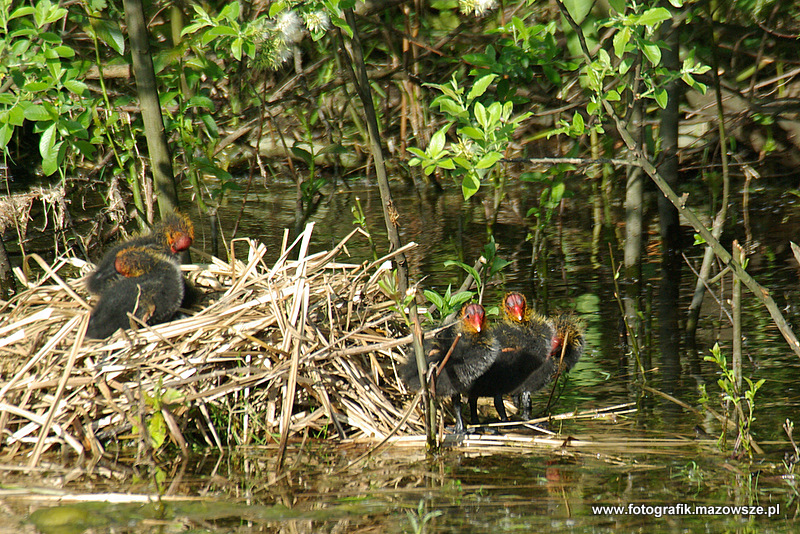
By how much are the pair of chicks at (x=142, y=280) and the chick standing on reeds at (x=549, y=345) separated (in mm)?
1606

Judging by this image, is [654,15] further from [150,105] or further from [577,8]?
[150,105]

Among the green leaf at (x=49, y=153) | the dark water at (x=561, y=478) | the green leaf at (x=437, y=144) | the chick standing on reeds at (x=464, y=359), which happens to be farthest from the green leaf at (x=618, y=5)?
the green leaf at (x=49, y=153)

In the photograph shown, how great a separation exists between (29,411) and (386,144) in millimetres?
6035

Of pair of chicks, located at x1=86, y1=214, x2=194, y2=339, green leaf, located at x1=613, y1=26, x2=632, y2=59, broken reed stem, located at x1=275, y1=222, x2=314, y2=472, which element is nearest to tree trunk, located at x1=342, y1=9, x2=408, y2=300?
broken reed stem, located at x1=275, y1=222, x2=314, y2=472

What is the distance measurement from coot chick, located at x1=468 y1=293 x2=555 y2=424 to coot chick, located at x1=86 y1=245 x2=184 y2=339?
1512 mm

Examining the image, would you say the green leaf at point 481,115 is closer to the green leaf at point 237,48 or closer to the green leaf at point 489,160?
the green leaf at point 489,160

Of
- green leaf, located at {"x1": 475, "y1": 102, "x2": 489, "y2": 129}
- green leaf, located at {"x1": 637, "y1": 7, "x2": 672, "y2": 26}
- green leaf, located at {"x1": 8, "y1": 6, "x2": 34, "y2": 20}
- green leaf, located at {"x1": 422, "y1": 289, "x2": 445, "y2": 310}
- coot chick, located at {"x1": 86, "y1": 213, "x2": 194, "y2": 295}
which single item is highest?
green leaf, located at {"x1": 8, "y1": 6, "x2": 34, "y2": 20}

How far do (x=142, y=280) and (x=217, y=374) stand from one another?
79 cm

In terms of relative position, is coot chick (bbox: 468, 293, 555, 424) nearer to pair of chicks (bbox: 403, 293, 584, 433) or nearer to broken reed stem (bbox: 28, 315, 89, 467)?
pair of chicks (bbox: 403, 293, 584, 433)

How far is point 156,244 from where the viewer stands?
4582 millimetres

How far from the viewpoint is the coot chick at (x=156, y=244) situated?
171 inches

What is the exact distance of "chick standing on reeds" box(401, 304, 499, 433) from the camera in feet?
12.0

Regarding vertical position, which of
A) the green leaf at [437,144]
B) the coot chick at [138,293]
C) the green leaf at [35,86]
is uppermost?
the green leaf at [35,86]

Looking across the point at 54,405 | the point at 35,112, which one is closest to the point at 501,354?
the point at 54,405
